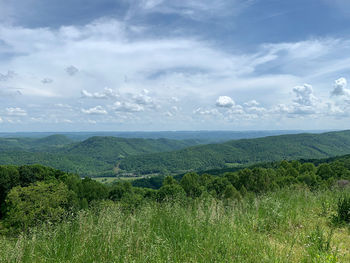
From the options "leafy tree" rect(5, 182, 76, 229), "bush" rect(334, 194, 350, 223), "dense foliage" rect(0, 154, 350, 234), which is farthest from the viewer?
"leafy tree" rect(5, 182, 76, 229)

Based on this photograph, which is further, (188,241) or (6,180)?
(6,180)

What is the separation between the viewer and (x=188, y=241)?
462 centimetres

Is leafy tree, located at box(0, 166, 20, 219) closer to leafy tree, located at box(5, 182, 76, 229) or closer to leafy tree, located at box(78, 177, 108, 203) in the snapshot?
leafy tree, located at box(5, 182, 76, 229)

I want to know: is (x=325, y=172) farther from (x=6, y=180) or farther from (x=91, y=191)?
(x=6, y=180)

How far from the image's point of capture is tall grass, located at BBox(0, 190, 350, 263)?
408cm

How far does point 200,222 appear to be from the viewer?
17.5 ft

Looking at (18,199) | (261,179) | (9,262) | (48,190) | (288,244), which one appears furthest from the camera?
(261,179)

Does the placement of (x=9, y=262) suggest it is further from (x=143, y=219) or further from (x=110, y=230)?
(x=143, y=219)

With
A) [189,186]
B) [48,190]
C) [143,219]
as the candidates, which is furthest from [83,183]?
[143,219]

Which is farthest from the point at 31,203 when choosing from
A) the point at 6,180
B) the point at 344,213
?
the point at 344,213

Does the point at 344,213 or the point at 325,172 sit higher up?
the point at 344,213

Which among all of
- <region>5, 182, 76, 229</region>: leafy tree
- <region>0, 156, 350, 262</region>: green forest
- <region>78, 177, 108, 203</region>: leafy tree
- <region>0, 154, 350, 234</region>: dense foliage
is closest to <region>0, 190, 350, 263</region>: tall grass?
<region>0, 156, 350, 262</region>: green forest

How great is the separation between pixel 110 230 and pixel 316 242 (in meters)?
4.39

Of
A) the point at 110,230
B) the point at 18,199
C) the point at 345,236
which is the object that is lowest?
the point at 18,199
